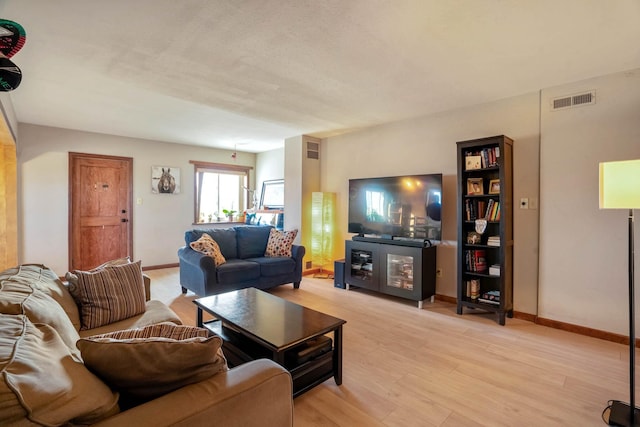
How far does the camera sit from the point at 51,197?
486 cm

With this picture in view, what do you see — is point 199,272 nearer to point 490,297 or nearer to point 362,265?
point 362,265

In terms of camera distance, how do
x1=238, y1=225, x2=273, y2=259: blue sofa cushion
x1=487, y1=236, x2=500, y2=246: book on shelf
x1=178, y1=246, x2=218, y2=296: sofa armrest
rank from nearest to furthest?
1. x1=487, y1=236, x2=500, y2=246: book on shelf
2. x1=178, y1=246, x2=218, y2=296: sofa armrest
3. x1=238, y1=225, x2=273, y2=259: blue sofa cushion

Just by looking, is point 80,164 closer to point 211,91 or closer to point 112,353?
point 211,91

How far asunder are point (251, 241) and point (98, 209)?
2846 mm

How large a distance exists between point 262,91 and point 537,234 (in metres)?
3.21

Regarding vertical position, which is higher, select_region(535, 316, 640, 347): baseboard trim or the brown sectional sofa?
the brown sectional sofa

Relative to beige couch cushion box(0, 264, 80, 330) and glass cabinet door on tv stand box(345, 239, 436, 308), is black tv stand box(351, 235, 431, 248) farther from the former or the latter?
beige couch cushion box(0, 264, 80, 330)

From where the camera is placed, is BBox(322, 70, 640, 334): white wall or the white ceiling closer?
the white ceiling

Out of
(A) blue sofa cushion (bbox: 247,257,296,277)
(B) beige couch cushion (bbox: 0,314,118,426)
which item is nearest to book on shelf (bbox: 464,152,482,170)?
(A) blue sofa cushion (bbox: 247,257,296,277)

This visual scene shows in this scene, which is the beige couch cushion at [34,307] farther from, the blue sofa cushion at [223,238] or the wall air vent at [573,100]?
the wall air vent at [573,100]

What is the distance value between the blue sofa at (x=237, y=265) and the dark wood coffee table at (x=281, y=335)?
1.26 m

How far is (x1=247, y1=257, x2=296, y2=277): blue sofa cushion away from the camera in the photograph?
4.18 m

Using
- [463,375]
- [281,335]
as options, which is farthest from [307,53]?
[463,375]

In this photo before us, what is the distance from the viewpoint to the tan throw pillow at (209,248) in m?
3.89
